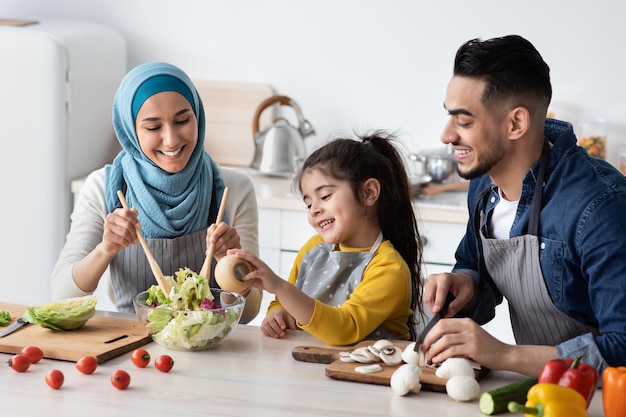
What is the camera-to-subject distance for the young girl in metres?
1.98

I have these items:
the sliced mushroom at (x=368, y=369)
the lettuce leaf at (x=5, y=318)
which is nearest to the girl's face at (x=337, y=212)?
the sliced mushroom at (x=368, y=369)

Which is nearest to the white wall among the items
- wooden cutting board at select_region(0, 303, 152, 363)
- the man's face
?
the man's face

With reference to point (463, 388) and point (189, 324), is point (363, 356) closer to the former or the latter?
point (463, 388)

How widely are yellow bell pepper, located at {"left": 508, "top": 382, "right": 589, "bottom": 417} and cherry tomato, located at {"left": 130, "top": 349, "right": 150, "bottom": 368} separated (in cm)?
67

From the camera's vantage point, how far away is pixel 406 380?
1.61m

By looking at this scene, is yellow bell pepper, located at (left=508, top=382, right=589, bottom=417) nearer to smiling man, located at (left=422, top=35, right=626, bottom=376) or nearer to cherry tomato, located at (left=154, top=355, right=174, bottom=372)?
smiling man, located at (left=422, top=35, right=626, bottom=376)

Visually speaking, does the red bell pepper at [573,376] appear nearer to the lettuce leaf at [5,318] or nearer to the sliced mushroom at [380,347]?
the sliced mushroom at [380,347]

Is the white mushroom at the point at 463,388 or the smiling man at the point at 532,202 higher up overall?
the smiling man at the point at 532,202

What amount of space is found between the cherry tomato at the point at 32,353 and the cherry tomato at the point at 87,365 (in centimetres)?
9

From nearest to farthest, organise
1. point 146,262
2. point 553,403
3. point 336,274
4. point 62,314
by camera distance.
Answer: point 553,403 → point 62,314 → point 336,274 → point 146,262

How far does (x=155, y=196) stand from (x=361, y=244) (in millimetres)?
545

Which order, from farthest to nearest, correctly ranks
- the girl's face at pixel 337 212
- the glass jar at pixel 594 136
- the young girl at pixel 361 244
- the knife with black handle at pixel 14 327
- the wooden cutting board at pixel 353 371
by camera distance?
the glass jar at pixel 594 136 → the girl's face at pixel 337 212 → the young girl at pixel 361 244 → the knife with black handle at pixel 14 327 → the wooden cutting board at pixel 353 371

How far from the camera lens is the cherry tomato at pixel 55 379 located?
5.25ft

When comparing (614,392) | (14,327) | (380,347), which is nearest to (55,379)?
(14,327)
